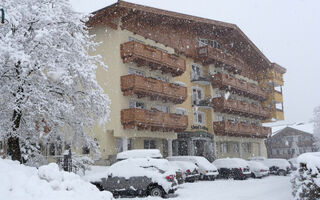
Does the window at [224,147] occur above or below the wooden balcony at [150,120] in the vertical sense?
below

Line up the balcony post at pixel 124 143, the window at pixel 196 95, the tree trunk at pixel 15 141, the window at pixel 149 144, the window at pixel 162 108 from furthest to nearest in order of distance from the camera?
the window at pixel 196 95, the window at pixel 162 108, the window at pixel 149 144, the balcony post at pixel 124 143, the tree trunk at pixel 15 141

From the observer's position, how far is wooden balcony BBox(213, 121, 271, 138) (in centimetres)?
3434

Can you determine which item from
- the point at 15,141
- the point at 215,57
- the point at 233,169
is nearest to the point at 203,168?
the point at 233,169

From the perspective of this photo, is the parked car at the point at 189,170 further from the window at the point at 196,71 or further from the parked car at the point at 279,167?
the window at the point at 196,71

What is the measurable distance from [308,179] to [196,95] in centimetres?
2328

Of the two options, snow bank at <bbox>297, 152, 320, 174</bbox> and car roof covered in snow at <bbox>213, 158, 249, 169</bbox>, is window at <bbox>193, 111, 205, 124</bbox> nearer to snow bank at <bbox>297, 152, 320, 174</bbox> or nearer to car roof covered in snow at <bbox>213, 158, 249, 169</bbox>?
car roof covered in snow at <bbox>213, 158, 249, 169</bbox>

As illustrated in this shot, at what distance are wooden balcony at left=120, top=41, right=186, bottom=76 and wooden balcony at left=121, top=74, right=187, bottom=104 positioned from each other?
1.50 m

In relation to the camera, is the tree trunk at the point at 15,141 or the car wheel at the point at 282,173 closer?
the tree trunk at the point at 15,141

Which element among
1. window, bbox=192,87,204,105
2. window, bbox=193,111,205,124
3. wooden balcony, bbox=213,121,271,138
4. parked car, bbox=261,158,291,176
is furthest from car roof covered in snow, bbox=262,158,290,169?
window, bbox=192,87,204,105

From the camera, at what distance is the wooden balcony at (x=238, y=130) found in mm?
34344

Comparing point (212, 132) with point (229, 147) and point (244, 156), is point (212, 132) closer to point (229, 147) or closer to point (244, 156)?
point (229, 147)

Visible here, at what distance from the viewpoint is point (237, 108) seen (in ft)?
122

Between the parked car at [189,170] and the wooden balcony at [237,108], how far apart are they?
532 inches

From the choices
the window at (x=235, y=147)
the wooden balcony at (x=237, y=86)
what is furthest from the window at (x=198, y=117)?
the window at (x=235, y=147)
